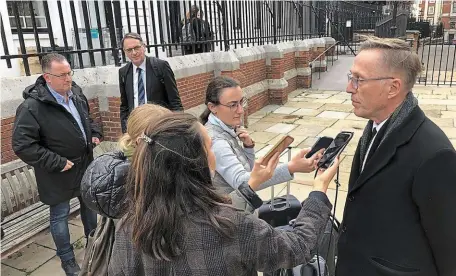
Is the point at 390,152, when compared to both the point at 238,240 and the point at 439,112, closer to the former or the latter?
the point at 238,240

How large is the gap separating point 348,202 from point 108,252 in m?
1.19

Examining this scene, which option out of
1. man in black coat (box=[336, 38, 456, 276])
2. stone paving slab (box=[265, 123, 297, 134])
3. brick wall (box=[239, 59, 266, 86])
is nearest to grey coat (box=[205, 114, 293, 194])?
man in black coat (box=[336, 38, 456, 276])

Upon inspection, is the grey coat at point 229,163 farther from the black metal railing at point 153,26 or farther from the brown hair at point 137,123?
the black metal railing at point 153,26

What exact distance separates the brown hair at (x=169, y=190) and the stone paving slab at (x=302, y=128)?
290 cm

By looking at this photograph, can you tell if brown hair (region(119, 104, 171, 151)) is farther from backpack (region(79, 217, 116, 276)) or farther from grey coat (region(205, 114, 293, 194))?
grey coat (region(205, 114, 293, 194))

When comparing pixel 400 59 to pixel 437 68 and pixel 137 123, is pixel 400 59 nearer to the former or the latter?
pixel 137 123

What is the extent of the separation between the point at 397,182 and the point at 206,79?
240 inches

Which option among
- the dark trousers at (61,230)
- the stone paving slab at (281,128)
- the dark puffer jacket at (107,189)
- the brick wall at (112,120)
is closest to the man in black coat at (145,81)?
the brick wall at (112,120)

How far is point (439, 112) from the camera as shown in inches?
351

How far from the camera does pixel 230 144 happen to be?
2.42 m

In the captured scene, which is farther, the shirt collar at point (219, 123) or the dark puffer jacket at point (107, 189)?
the shirt collar at point (219, 123)

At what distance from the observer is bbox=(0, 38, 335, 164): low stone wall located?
401 centimetres

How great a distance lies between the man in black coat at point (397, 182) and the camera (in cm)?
149

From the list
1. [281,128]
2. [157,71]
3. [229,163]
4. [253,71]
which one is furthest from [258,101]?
[229,163]
